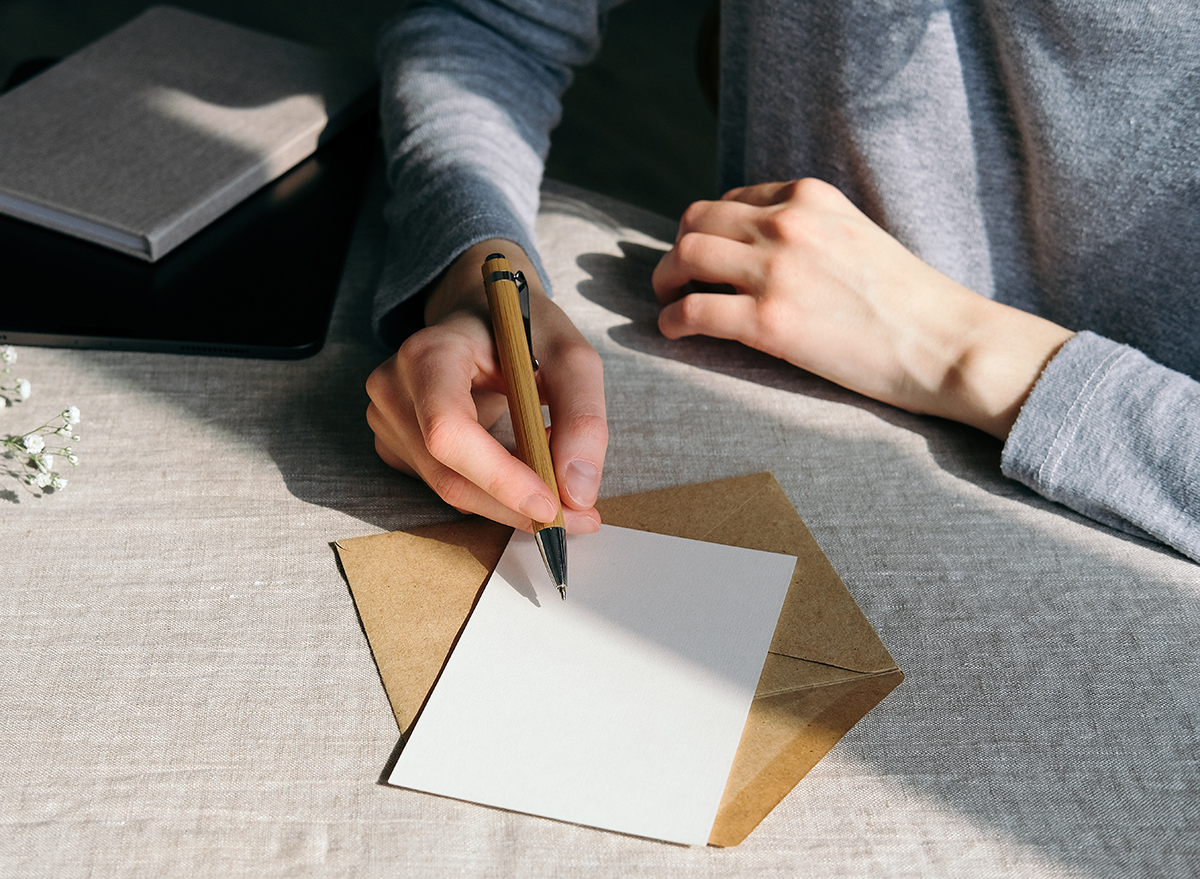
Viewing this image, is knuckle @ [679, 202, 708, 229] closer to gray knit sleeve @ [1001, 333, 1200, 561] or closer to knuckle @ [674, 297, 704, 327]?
knuckle @ [674, 297, 704, 327]

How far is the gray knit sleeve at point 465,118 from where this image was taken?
2.33 feet

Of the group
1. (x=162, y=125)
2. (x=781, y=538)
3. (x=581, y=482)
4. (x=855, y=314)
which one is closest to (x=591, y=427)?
(x=581, y=482)

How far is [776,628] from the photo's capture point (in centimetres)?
50

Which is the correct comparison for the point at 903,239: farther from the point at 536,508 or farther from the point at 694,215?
the point at 536,508

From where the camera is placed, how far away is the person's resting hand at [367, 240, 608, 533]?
0.51 meters

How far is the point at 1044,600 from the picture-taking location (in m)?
0.52

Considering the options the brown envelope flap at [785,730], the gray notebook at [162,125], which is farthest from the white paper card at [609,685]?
the gray notebook at [162,125]

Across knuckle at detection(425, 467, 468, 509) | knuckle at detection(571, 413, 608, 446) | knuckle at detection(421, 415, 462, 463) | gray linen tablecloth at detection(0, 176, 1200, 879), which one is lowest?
gray linen tablecloth at detection(0, 176, 1200, 879)

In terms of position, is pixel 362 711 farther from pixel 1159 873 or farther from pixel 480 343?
pixel 1159 873

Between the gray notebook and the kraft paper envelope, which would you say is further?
the gray notebook

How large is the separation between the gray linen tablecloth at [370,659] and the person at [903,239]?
44mm

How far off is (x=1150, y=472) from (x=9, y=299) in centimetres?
81

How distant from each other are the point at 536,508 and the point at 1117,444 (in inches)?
14.8

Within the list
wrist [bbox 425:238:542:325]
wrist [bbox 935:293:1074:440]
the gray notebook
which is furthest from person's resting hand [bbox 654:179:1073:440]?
the gray notebook
